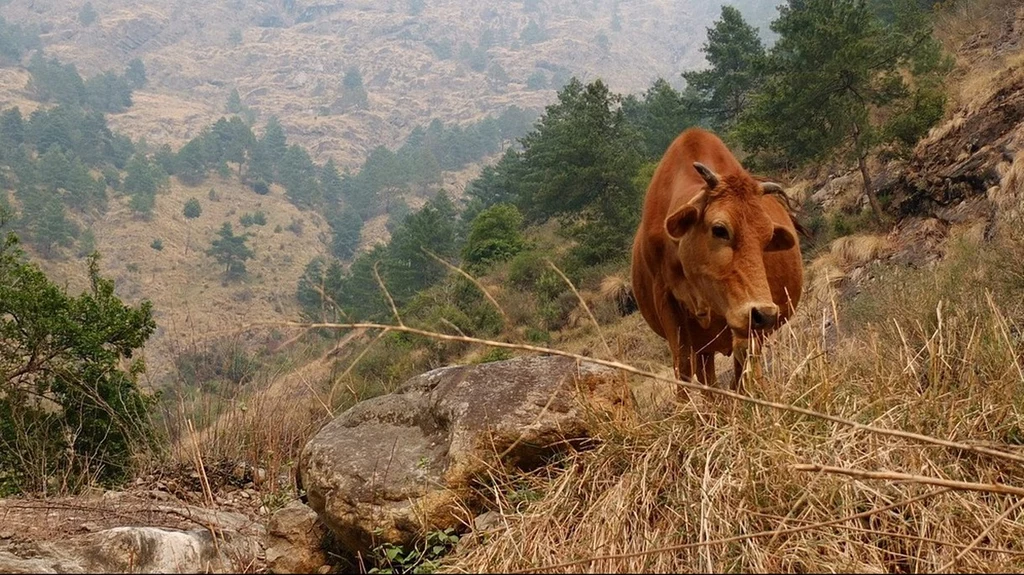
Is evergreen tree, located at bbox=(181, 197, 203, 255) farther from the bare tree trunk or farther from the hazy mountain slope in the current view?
the bare tree trunk

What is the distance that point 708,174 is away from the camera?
381 centimetres

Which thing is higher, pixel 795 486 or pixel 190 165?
pixel 190 165

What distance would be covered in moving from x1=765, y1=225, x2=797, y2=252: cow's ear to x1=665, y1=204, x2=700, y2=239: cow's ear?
18.1 inches

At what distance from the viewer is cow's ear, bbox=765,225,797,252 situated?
385cm

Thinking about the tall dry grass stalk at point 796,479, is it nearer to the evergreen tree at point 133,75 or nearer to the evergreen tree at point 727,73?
the evergreen tree at point 727,73

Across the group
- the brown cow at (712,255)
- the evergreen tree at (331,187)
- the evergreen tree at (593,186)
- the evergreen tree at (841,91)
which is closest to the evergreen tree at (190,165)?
the evergreen tree at (331,187)

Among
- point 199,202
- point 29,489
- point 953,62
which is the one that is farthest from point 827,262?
point 199,202

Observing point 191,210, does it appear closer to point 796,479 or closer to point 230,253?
point 230,253

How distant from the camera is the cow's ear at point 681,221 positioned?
3852 mm

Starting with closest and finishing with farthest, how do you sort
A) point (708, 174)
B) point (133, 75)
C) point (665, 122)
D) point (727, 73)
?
1. point (708, 174)
2. point (727, 73)
3. point (665, 122)
4. point (133, 75)

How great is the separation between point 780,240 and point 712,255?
1.63 ft

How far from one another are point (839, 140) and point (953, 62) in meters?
7.25

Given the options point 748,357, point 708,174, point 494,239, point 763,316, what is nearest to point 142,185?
point 494,239

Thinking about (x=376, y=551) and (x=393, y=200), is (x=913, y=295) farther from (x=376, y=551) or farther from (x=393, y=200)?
(x=393, y=200)
